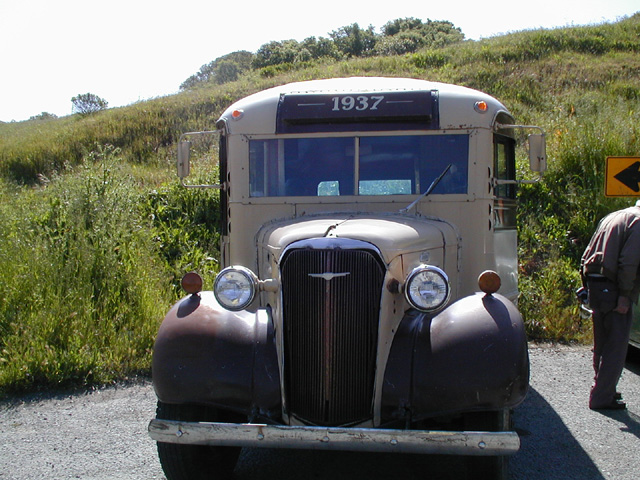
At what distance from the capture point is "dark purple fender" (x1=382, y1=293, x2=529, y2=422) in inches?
128

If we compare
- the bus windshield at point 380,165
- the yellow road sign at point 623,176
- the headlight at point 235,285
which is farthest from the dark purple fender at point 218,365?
the yellow road sign at point 623,176

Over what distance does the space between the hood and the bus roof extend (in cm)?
78

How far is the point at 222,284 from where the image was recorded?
3.62 meters

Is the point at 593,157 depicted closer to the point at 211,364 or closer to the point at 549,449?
the point at 549,449

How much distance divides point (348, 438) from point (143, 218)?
7.92 metres

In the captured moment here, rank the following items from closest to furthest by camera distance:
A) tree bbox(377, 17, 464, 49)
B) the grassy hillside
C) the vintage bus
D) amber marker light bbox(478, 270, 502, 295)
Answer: the vintage bus → amber marker light bbox(478, 270, 502, 295) → the grassy hillside → tree bbox(377, 17, 464, 49)

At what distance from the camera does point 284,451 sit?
4.55 m

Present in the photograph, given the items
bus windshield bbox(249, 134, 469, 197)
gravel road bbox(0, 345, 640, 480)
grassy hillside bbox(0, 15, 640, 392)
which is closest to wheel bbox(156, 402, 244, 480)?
gravel road bbox(0, 345, 640, 480)

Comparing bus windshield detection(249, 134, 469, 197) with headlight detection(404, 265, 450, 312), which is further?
bus windshield detection(249, 134, 469, 197)

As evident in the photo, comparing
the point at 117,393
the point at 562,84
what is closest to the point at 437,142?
the point at 117,393

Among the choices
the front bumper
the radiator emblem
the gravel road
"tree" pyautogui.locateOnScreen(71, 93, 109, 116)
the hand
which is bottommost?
the gravel road

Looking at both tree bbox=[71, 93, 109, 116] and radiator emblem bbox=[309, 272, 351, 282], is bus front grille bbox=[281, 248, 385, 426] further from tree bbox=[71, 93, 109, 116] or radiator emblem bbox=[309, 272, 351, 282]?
tree bbox=[71, 93, 109, 116]

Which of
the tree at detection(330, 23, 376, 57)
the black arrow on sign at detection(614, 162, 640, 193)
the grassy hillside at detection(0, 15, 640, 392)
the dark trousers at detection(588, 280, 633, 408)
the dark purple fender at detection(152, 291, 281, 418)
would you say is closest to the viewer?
the dark purple fender at detection(152, 291, 281, 418)

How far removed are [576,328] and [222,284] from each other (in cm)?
580
